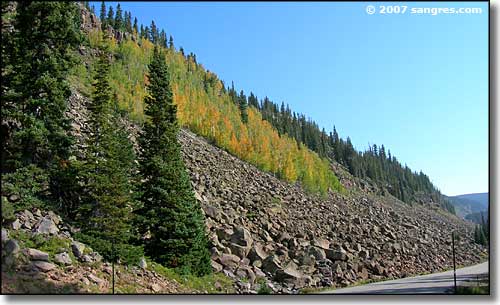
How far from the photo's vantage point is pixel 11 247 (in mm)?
9859

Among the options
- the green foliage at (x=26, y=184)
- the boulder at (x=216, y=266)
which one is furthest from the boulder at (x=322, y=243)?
the green foliage at (x=26, y=184)

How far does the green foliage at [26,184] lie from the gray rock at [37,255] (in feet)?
5.09

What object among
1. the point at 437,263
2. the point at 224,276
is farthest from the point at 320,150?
the point at 224,276

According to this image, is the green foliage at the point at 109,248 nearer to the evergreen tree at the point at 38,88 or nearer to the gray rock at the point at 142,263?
the gray rock at the point at 142,263

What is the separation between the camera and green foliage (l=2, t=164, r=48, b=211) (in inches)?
438

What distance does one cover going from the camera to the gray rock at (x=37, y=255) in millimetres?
10078

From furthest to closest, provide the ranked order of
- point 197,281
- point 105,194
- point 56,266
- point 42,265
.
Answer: point 197,281
point 105,194
point 56,266
point 42,265

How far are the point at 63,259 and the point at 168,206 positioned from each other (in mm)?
4127

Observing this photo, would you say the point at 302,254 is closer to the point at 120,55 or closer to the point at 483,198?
the point at 483,198

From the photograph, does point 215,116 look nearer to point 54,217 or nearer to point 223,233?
point 223,233

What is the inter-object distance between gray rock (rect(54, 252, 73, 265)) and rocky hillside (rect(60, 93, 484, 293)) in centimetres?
461

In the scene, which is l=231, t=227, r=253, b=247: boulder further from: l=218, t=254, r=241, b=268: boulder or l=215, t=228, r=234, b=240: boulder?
l=218, t=254, r=241, b=268: boulder

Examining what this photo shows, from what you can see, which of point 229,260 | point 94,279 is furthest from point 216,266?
point 94,279

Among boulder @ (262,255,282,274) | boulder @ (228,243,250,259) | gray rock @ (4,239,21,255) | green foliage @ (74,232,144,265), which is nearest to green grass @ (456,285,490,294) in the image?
boulder @ (262,255,282,274)
